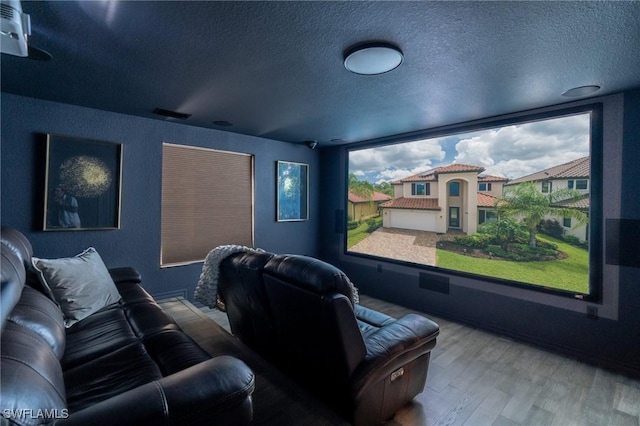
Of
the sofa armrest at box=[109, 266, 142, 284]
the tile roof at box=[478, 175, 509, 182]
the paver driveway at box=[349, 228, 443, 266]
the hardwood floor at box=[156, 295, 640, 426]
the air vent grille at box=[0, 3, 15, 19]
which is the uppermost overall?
the air vent grille at box=[0, 3, 15, 19]

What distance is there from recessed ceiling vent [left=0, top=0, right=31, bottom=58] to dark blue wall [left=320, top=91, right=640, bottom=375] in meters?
4.02

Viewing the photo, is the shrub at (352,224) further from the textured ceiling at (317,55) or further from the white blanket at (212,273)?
the white blanket at (212,273)

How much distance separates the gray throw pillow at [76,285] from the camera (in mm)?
2057

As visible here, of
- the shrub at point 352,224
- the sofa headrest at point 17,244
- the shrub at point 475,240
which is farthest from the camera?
the shrub at point 352,224

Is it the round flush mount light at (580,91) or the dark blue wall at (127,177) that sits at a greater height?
the round flush mount light at (580,91)

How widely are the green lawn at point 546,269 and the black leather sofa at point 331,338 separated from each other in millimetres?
1818

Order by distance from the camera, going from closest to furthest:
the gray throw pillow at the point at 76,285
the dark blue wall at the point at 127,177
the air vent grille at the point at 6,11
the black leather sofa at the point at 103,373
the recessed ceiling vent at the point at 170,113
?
the black leather sofa at the point at 103,373 → the air vent grille at the point at 6,11 → the gray throw pillow at the point at 76,285 → the dark blue wall at the point at 127,177 → the recessed ceiling vent at the point at 170,113

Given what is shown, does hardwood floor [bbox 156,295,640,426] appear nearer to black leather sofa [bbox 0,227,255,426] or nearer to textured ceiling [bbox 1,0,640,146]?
black leather sofa [bbox 0,227,255,426]

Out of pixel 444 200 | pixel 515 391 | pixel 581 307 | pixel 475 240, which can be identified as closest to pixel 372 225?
pixel 444 200

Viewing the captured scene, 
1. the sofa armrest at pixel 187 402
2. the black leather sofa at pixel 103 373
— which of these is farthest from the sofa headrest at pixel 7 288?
the sofa armrest at pixel 187 402

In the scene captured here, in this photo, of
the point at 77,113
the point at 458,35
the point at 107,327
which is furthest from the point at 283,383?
the point at 77,113

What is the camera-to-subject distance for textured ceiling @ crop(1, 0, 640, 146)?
1.45 m

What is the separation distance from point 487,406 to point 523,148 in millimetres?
2527

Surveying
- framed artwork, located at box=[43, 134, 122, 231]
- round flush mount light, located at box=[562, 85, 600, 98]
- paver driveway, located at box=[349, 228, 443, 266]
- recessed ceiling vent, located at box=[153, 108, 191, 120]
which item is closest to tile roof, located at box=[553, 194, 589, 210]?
round flush mount light, located at box=[562, 85, 600, 98]
